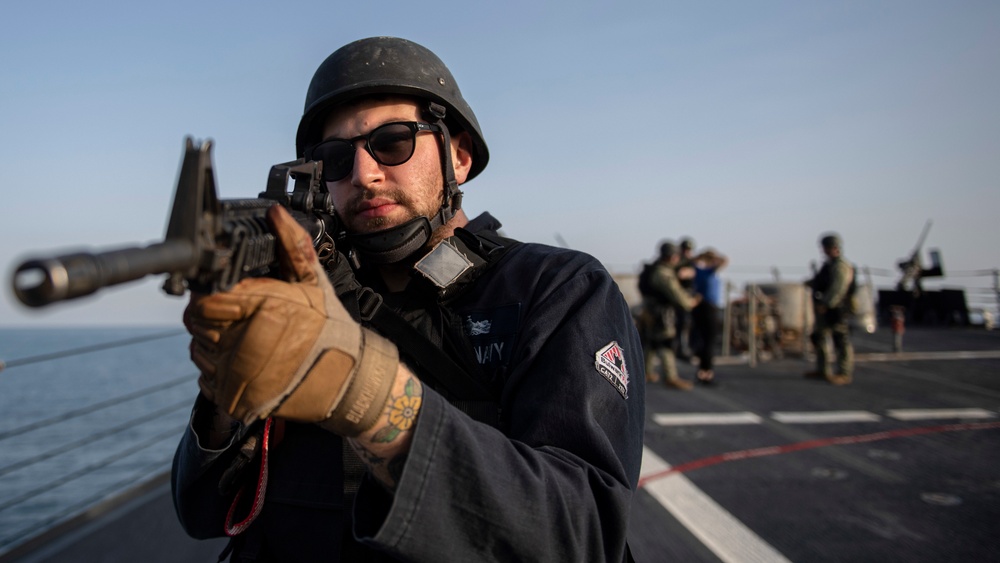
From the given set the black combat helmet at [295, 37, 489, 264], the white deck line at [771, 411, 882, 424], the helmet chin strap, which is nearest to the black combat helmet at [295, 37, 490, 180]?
the black combat helmet at [295, 37, 489, 264]

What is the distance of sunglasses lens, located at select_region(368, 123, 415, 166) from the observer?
1921 millimetres

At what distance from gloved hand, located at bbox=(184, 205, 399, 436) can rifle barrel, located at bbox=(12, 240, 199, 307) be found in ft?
0.46

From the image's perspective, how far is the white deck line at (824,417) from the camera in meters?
6.38

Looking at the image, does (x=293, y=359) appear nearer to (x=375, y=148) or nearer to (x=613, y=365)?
(x=613, y=365)

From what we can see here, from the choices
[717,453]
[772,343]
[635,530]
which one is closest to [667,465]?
[717,453]

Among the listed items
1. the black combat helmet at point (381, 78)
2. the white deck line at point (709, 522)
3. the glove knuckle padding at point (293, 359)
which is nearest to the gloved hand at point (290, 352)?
the glove knuckle padding at point (293, 359)

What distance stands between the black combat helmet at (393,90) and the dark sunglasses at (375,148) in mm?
168

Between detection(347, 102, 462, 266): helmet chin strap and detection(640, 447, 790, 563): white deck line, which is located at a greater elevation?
detection(347, 102, 462, 266): helmet chin strap

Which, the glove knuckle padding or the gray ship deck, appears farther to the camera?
the gray ship deck

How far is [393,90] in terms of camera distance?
2059 mm

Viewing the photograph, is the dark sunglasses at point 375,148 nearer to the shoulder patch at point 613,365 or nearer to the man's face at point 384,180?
the man's face at point 384,180

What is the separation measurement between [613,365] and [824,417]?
20.0 ft

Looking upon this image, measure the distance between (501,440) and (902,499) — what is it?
415cm

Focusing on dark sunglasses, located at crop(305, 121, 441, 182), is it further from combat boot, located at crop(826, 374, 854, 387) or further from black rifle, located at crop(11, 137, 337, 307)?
combat boot, located at crop(826, 374, 854, 387)
